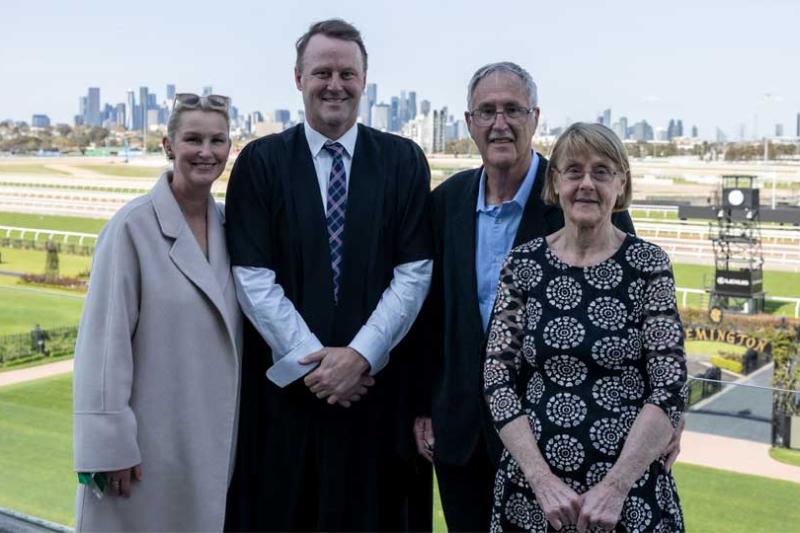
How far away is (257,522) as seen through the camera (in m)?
2.45

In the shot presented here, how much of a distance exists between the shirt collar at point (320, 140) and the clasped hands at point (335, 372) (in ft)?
1.66

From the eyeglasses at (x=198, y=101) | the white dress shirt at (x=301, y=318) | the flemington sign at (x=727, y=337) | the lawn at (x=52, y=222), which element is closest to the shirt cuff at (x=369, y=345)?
the white dress shirt at (x=301, y=318)

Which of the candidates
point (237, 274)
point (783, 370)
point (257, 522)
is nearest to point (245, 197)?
point (237, 274)

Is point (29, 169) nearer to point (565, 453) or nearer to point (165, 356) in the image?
point (165, 356)

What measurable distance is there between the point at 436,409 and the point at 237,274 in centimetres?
58

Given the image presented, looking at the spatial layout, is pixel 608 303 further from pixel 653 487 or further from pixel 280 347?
pixel 280 347

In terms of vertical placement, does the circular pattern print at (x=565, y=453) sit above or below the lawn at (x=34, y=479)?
above

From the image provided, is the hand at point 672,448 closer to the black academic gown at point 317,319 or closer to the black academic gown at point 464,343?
the black academic gown at point 464,343

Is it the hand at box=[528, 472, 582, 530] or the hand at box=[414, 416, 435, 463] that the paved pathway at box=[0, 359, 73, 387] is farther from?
the hand at box=[528, 472, 582, 530]

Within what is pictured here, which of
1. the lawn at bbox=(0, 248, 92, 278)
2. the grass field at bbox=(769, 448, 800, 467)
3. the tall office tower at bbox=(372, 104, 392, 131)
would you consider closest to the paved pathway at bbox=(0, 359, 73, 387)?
the tall office tower at bbox=(372, 104, 392, 131)

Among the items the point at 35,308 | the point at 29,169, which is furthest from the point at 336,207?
the point at 29,169

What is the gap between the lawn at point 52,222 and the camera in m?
39.7

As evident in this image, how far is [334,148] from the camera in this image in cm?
241

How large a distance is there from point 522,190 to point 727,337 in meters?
21.4
